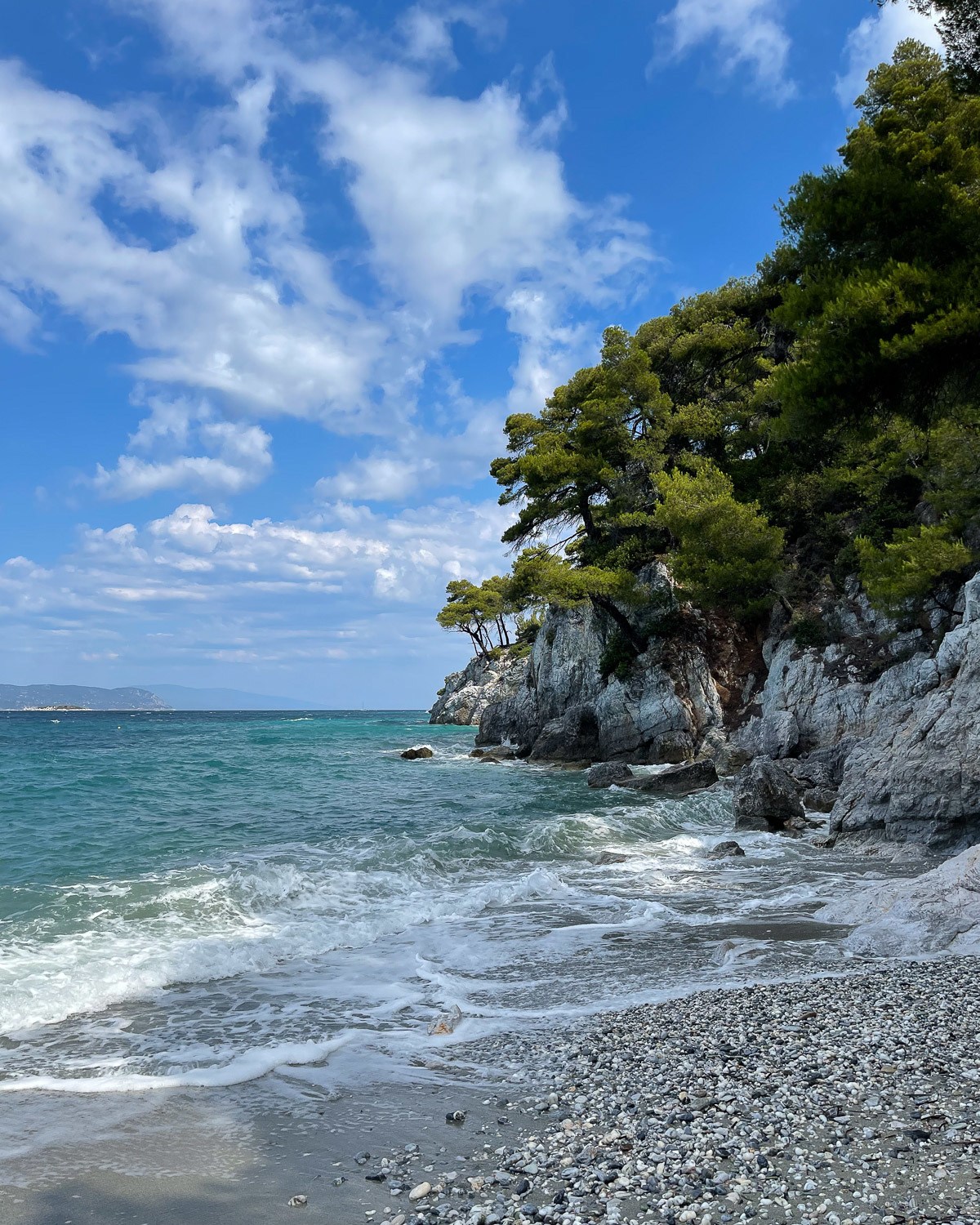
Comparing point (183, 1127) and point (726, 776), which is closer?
point (183, 1127)

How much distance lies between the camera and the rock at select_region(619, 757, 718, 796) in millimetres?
25656

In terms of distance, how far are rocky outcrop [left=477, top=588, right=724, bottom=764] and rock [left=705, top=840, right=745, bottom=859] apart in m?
16.4

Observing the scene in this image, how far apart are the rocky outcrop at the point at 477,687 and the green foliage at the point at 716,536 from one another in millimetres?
38423

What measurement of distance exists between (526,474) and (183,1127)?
33853 millimetres

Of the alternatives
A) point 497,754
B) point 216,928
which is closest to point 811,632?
point 497,754

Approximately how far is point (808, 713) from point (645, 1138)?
959 inches

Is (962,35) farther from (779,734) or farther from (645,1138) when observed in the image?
(779,734)

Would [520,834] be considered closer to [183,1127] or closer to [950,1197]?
[183,1127]

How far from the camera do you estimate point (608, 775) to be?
28922 mm

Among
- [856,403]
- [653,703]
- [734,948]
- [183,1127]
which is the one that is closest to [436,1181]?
[183,1127]

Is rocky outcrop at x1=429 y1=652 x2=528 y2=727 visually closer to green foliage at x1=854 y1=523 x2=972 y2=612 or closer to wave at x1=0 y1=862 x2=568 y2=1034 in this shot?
green foliage at x1=854 y1=523 x2=972 y2=612

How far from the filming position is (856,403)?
1205cm

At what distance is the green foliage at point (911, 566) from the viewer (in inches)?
865

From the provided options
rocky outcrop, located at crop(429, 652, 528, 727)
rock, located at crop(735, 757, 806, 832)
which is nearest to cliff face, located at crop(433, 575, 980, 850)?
rock, located at crop(735, 757, 806, 832)
